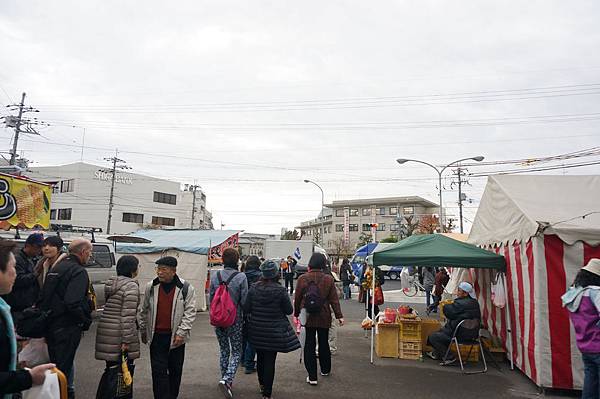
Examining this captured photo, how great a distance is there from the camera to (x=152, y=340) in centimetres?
478

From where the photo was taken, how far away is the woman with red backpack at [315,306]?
6.33m

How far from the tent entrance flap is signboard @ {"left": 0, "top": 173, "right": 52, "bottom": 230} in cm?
752

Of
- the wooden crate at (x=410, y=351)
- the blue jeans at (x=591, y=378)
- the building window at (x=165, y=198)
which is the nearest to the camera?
the blue jeans at (x=591, y=378)

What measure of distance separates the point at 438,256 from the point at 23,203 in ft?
28.7

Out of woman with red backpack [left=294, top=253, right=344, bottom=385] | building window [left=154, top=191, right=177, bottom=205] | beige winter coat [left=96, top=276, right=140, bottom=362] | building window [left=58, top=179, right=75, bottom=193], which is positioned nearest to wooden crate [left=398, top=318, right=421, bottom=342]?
woman with red backpack [left=294, top=253, right=344, bottom=385]

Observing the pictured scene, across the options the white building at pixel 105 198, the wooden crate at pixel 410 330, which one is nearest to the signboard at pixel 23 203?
the wooden crate at pixel 410 330

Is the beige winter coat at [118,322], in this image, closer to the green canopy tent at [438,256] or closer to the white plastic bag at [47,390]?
the white plastic bag at [47,390]

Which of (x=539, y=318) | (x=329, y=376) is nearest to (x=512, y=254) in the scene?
(x=539, y=318)

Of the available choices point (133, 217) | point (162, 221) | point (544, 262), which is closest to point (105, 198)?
point (133, 217)

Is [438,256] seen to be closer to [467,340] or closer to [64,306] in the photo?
[467,340]

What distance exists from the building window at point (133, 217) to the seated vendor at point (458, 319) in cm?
4933

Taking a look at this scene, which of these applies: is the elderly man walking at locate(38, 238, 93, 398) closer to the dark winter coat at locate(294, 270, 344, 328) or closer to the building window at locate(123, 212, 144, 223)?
the dark winter coat at locate(294, 270, 344, 328)

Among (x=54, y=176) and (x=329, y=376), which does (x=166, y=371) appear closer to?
(x=329, y=376)

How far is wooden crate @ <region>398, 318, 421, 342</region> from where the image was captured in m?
8.31
